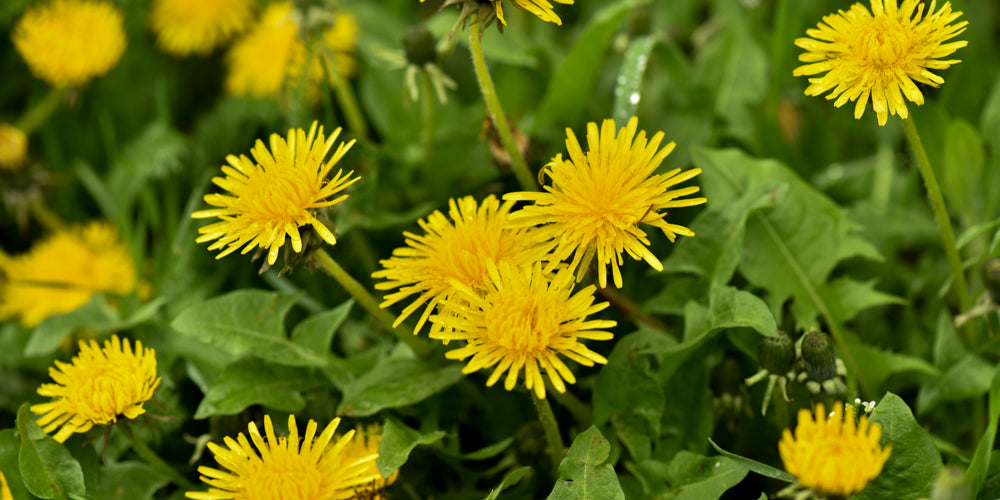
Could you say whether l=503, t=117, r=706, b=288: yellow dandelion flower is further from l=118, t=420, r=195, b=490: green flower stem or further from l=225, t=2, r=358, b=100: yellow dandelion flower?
l=225, t=2, r=358, b=100: yellow dandelion flower

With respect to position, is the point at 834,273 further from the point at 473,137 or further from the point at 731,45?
the point at 473,137

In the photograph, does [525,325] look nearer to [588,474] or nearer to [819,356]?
[588,474]

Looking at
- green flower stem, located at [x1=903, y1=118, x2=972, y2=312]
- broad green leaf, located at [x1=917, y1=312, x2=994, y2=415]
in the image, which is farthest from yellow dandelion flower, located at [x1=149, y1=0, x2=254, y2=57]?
broad green leaf, located at [x1=917, y1=312, x2=994, y2=415]

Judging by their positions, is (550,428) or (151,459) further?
(151,459)

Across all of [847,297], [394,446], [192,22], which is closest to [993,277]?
[847,297]

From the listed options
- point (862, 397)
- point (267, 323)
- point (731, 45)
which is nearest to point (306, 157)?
point (267, 323)

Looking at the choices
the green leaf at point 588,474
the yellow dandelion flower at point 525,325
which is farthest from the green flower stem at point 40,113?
the green leaf at point 588,474
